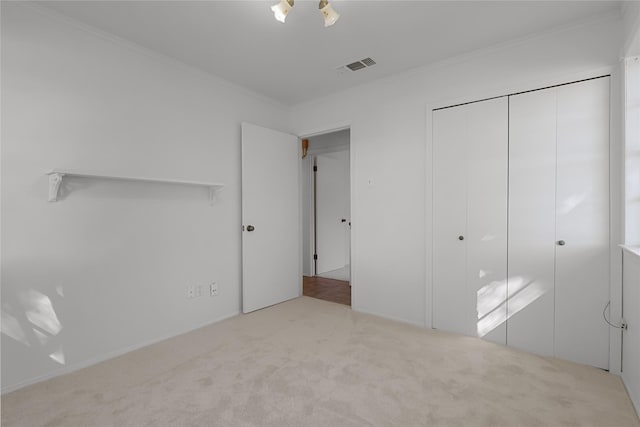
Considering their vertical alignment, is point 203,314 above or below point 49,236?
below

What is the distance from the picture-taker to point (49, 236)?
81.9 inches

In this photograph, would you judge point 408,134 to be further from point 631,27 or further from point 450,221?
point 631,27

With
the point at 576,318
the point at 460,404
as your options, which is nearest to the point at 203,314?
the point at 460,404

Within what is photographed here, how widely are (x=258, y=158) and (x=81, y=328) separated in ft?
7.17

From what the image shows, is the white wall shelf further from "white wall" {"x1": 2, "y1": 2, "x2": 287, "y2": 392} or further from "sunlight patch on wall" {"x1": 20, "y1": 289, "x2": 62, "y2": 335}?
"sunlight patch on wall" {"x1": 20, "y1": 289, "x2": 62, "y2": 335}

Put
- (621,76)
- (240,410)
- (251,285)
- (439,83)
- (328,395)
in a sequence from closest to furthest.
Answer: (240,410)
(328,395)
(621,76)
(439,83)
(251,285)

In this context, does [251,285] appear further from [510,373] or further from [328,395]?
[510,373]

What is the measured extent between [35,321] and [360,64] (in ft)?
10.5

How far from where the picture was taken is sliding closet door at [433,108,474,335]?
2.72 metres

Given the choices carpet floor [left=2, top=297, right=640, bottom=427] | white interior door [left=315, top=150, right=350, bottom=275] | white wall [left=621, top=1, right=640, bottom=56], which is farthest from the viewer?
white interior door [left=315, top=150, right=350, bottom=275]

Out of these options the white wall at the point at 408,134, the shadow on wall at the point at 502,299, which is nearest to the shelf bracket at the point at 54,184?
the white wall at the point at 408,134

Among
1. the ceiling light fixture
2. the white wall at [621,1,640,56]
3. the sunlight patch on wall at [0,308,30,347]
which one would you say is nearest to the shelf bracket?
the sunlight patch on wall at [0,308,30,347]

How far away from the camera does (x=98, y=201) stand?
7.54 feet

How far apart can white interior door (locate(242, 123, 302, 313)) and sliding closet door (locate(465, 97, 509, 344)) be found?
2058 millimetres
